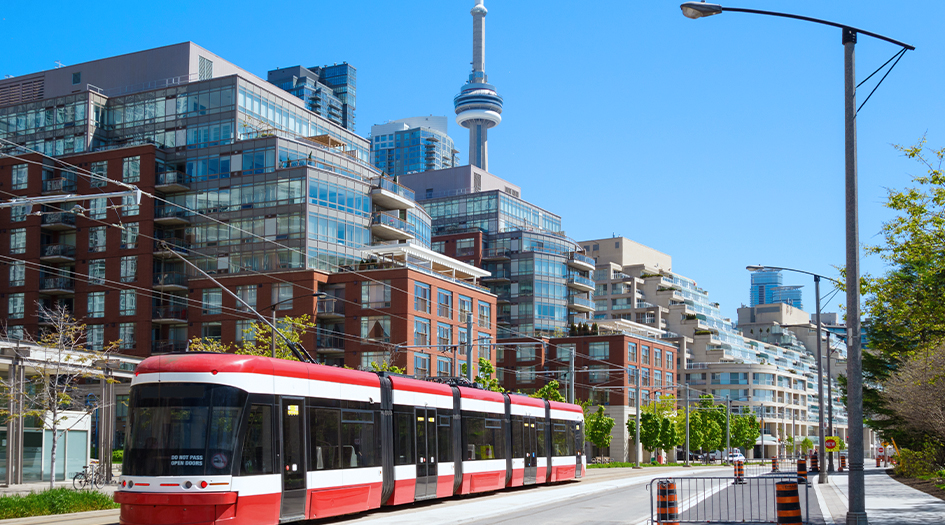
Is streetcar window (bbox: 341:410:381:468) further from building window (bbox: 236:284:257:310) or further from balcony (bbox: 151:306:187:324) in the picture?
balcony (bbox: 151:306:187:324)

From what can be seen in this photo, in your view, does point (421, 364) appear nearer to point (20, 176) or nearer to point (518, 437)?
point (20, 176)

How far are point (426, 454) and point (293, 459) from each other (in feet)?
22.7

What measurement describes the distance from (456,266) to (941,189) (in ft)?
198

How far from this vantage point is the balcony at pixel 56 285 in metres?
76.2

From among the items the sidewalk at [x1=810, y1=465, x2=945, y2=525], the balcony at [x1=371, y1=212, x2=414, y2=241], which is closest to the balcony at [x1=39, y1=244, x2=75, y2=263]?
the balcony at [x1=371, y1=212, x2=414, y2=241]

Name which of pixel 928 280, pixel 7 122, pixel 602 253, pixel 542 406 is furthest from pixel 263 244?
pixel 602 253

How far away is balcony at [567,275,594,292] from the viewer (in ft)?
368

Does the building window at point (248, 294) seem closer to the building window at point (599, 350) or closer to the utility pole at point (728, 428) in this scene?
the building window at point (599, 350)

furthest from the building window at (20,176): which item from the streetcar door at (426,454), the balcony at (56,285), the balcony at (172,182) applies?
the streetcar door at (426,454)

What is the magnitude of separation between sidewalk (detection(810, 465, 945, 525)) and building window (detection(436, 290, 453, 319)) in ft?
137

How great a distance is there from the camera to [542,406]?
115 feet

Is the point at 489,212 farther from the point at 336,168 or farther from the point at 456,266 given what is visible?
the point at 336,168

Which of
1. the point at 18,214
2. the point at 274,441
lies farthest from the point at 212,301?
the point at 274,441

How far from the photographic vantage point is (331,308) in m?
71.5
